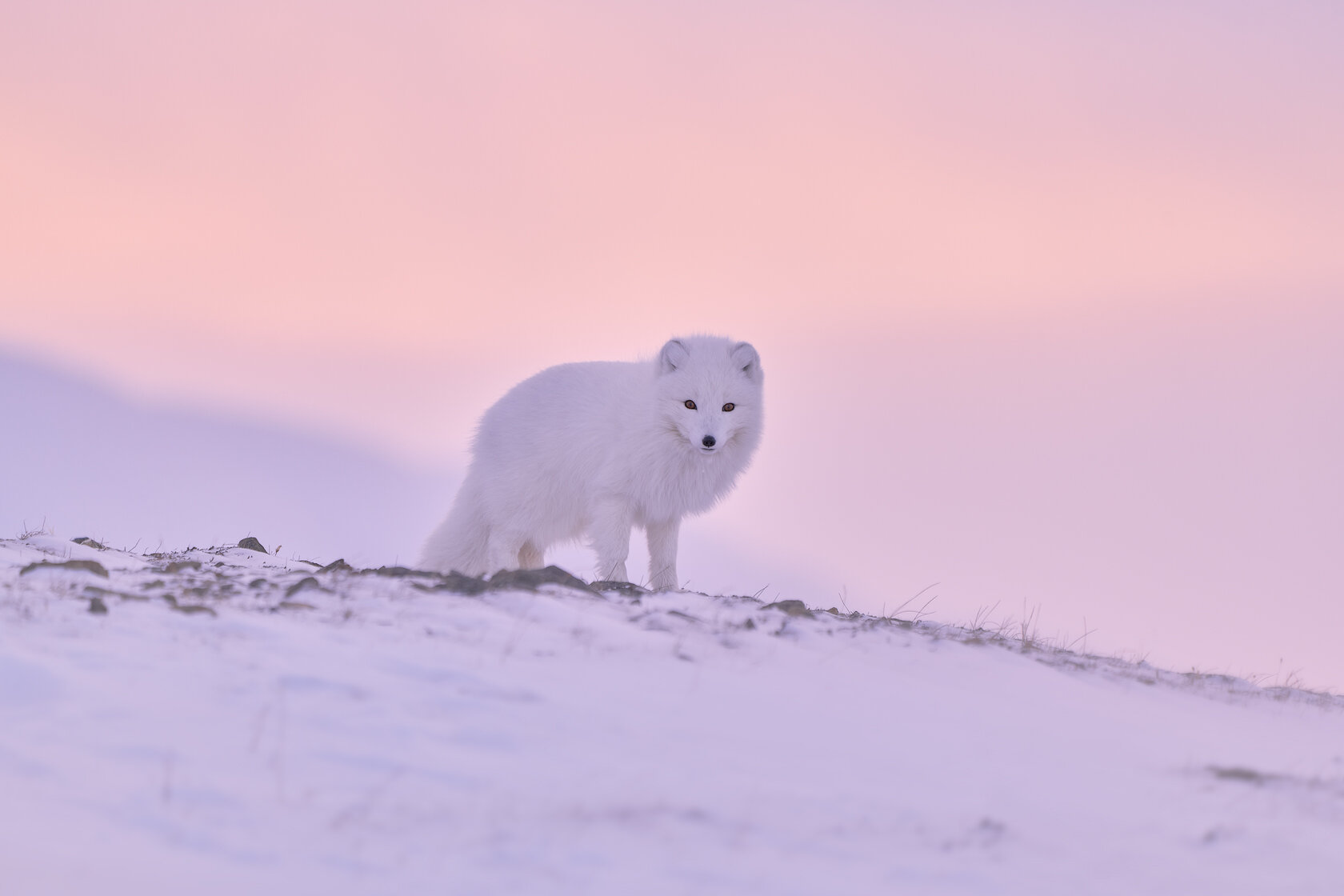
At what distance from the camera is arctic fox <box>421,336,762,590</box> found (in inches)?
378

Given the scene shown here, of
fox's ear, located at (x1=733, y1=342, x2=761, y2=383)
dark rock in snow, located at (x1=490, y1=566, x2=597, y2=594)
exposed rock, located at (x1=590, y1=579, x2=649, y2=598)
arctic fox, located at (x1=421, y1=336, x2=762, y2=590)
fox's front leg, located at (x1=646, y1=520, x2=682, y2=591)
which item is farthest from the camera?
fox's front leg, located at (x1=646, y1=520, x2=682, y2=591)

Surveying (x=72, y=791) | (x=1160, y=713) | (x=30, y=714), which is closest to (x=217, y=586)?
(x=30, y=714)

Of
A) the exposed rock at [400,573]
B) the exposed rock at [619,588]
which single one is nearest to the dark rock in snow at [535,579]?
the exposed rock at [619,588]

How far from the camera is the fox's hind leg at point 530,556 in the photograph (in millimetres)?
11164

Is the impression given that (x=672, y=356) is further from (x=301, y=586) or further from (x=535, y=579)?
(x=301, y=586)

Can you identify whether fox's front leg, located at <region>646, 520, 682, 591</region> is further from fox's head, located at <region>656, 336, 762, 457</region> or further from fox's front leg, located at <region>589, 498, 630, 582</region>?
fox's head, located at <region>656, 336, 762, 457</region>

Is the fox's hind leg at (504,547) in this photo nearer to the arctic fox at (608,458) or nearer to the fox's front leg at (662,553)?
the arctic fox at (608,458)

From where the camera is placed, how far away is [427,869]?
11.6 ft

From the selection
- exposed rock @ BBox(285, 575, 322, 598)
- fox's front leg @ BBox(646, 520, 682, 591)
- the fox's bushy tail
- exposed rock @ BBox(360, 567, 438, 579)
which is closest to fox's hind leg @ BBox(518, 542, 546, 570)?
the fox's bushy tail

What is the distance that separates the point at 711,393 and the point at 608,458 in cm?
111

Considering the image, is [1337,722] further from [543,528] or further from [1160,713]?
[543,528]

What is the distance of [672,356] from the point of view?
9.62 metres

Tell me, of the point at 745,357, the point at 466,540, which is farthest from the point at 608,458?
the point at 466,540

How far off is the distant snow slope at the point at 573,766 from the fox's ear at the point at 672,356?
389cm
